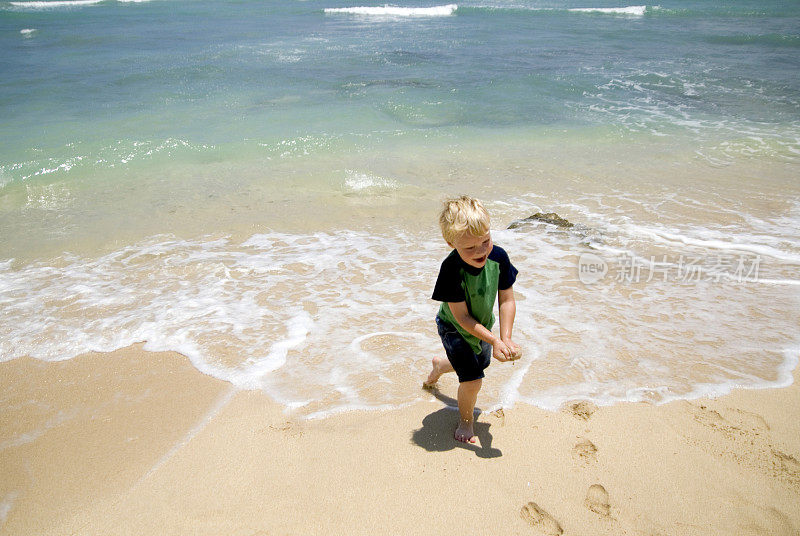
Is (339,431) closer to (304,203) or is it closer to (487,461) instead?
(487,461)

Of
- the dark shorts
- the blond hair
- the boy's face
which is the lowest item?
the dark shorts

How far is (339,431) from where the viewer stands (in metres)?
2.91

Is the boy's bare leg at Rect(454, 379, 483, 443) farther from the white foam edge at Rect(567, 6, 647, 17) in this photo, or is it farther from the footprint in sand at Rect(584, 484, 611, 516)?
the white foam edge at Rect(567, 6, 647, 17)

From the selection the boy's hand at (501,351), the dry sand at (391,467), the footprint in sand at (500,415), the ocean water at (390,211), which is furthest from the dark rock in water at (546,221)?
the boy's hand at (501,351)

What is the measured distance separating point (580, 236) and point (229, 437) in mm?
4004

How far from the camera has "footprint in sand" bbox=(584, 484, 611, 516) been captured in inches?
92.1

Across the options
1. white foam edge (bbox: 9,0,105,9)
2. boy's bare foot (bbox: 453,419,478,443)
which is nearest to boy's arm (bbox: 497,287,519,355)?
boy's bare foot (bbox: 453,419,478,443)

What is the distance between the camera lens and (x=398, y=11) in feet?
98.8

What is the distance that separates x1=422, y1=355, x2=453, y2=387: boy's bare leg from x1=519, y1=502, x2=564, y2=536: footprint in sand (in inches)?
34.8

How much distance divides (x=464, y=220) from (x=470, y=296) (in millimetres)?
402

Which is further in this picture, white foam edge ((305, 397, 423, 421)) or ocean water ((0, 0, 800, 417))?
ocean water ((0, 0, 800, 417))

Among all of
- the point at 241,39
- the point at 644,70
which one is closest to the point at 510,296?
the point at 644,70

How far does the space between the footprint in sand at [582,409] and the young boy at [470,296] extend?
0.62 m

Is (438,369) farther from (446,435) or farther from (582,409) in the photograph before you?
(582,409)
